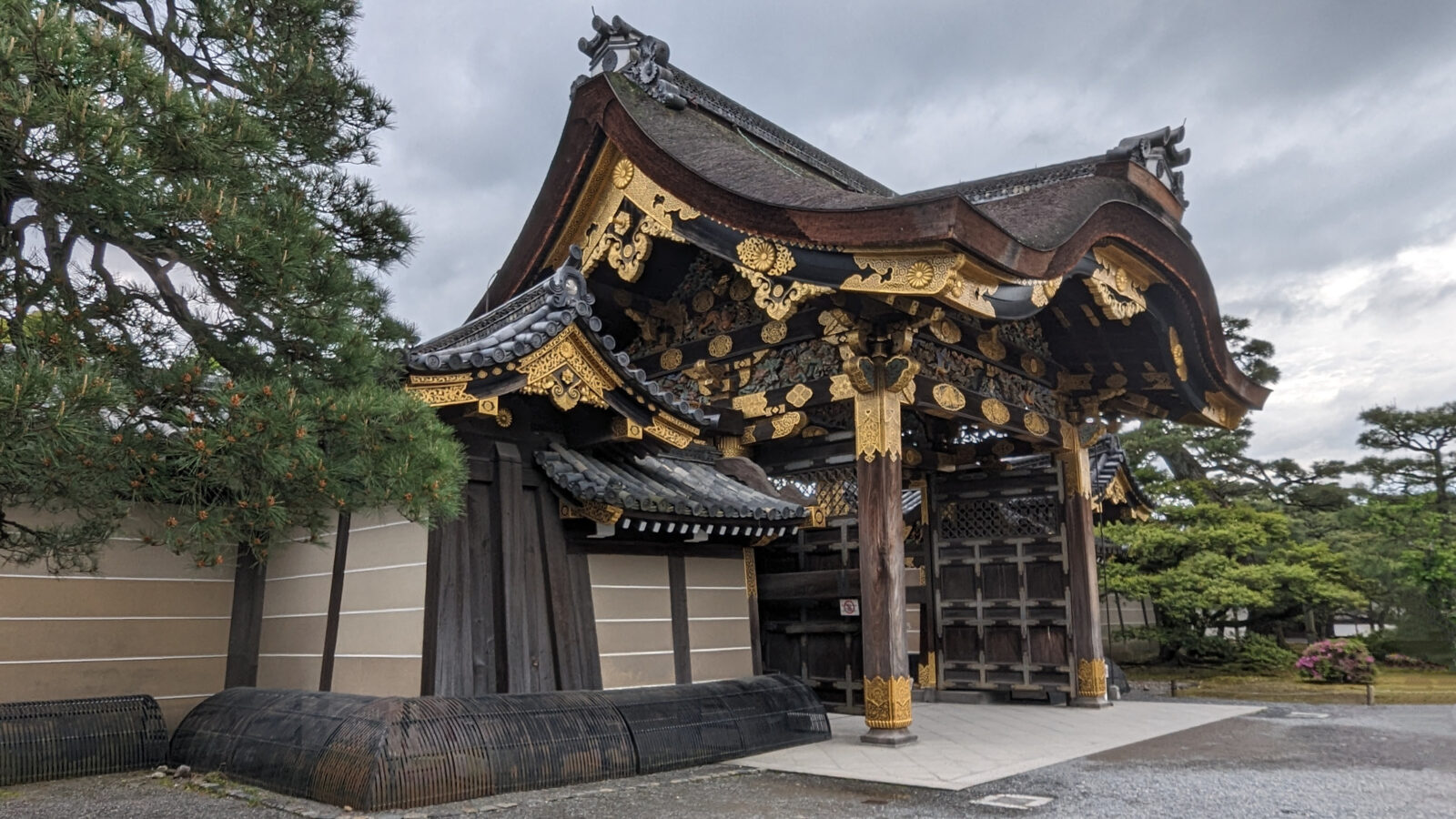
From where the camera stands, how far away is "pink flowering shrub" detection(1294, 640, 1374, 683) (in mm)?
14633

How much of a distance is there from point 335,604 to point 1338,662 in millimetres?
15316

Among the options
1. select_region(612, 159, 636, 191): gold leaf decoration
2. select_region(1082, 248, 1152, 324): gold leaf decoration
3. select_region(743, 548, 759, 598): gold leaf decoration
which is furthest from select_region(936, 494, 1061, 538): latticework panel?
select_region(612, 159, 636, 191): gold leaf decoration

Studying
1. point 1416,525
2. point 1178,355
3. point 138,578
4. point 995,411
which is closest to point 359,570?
point 138,578

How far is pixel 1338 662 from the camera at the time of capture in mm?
14891

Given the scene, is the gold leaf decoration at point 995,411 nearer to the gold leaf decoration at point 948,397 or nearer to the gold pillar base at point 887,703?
the gold leaf decoration at point 948,397

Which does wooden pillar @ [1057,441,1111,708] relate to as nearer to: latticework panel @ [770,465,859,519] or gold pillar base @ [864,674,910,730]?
latticework panel @ [770,465,859,519]

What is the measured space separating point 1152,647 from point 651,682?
722 inches

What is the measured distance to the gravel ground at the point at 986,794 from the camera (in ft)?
15.8

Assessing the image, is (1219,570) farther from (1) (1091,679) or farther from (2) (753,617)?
(2) (753,617)

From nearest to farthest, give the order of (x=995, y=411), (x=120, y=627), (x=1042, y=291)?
(x=120, y=627), (x=1042, y=291), (x=995, y=411)

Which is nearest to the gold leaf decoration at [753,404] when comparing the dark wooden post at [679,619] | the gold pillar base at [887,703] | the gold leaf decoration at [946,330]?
the gold leaf decoration at [946,330]

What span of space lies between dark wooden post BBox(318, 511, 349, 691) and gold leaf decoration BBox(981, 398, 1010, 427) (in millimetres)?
5796

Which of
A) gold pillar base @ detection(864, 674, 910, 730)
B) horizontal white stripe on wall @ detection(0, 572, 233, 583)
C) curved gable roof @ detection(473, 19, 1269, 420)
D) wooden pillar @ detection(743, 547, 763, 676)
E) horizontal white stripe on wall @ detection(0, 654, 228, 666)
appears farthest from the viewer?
wooden pillar @ detection(743, 547, 763, 676)

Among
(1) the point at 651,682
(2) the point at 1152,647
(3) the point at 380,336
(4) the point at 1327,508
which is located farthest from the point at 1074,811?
(4) the point at 1327,508
